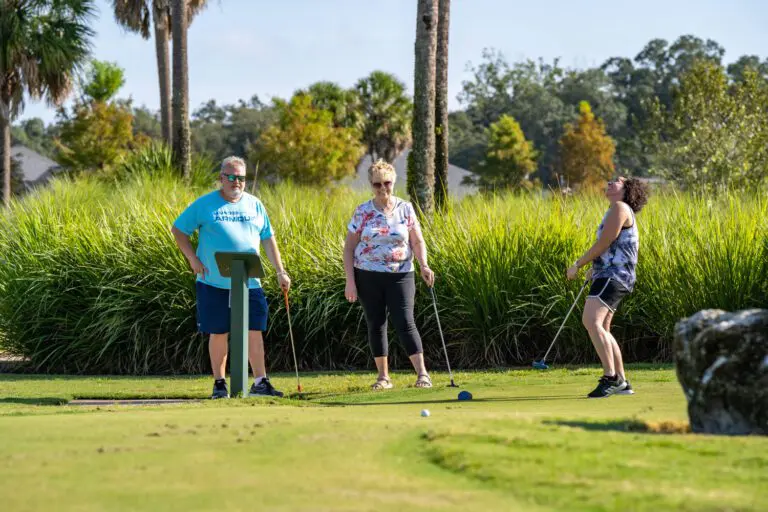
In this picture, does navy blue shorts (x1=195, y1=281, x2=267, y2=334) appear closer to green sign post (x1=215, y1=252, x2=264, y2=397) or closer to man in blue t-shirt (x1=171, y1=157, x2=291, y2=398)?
man in blue t-shirt (x1=171, y1=157, x2=291, y2=398)

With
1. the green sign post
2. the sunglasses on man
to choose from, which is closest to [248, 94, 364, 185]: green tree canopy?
the sunglasses on man

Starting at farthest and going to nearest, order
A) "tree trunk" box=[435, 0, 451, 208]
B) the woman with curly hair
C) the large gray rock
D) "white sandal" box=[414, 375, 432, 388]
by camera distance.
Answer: "tree trunk" box=[435, 0, 451, 208], "white sandal" box=[414, 375, 432, 388], the woman with curly hair, the large gray rock

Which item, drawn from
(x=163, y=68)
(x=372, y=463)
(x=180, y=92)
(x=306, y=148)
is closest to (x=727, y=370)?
(x=372, y=463)

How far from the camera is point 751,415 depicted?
5004 millimetres

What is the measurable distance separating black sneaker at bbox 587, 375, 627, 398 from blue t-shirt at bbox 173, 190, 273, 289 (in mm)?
2723

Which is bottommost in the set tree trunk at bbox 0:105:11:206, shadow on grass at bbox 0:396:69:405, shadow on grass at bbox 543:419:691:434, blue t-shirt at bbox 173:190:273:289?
shadow on grass at bbox 0:396:69:405

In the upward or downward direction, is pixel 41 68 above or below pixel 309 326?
above

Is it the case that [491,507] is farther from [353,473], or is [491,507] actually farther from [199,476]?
[199,476]

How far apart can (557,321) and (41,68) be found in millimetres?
25597

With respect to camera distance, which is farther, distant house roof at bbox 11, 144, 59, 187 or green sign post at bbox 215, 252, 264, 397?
distant house roof at bbox 11, 144, 59, 187

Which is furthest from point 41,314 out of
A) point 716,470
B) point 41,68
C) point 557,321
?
point 41,68

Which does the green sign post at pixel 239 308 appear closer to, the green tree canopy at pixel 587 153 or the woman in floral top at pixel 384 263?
the woman in floral top at pixel 384 263

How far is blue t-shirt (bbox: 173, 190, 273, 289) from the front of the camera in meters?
8.55

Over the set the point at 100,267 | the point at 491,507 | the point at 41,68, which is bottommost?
the point at 491,507
